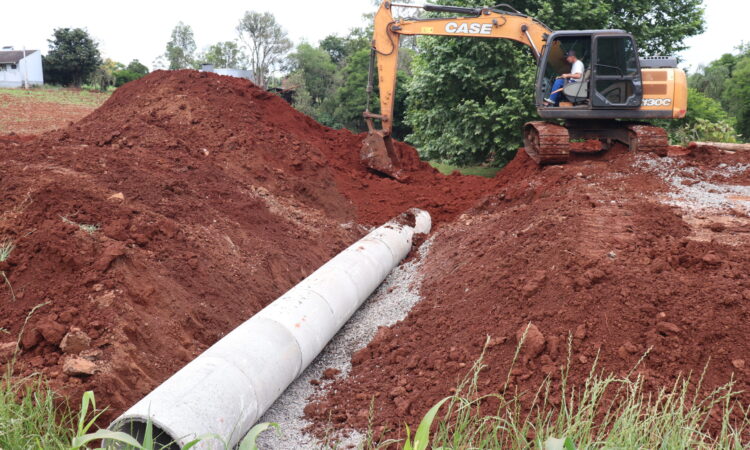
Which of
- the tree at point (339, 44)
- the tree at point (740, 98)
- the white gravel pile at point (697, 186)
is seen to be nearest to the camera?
the white gravel pile at point (697, 186)

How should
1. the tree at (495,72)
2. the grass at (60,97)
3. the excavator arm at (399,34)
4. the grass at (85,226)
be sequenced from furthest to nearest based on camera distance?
the grass at (60,97), the tree at (495,72), the excavator arm at (399,34), the grass at (85,226)

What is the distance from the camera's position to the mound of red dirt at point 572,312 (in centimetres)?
403

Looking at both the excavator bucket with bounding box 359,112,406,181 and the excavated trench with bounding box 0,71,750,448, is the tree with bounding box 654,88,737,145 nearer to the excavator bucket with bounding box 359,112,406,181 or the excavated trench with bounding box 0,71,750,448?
the excavated trench with bounding box 0,71,750,448

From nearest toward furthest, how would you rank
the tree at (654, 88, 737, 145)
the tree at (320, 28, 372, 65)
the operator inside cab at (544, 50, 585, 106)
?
the operator inside cab at (544, 50, 585, 106)
the tree at (654, 88, 737, 145)
the tree at (320, 28, 372, 65)

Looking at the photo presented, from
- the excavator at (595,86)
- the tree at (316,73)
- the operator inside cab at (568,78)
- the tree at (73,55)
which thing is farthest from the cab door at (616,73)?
the tree at (73,55)

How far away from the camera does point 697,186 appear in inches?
331

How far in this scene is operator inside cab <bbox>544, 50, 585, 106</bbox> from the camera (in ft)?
34.2

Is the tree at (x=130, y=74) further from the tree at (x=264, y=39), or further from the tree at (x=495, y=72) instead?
the tree at (x=495, y=72)

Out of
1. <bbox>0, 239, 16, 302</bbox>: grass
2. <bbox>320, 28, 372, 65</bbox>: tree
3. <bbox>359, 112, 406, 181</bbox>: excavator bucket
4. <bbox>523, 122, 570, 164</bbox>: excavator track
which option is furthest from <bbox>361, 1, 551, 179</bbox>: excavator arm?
<bbox>320, 28, 372, 65</bbox>: tree

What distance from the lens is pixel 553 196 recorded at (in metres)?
7.68

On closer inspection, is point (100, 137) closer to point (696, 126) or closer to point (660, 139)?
point (660, 139)

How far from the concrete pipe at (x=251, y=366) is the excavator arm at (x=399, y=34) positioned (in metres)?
5.92

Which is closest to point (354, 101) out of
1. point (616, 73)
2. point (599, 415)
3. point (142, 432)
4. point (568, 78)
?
point (568, 78)

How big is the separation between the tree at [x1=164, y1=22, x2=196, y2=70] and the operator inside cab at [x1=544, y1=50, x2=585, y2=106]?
50.7 m
